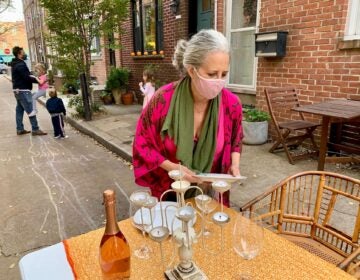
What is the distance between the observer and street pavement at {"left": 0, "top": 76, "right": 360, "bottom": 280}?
2.98m

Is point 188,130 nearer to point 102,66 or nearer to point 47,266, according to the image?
point 47,266

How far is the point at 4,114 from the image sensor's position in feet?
32.3

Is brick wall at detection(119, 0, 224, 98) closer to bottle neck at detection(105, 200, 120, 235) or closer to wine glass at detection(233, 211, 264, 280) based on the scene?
wine glass at detection(233, 211, 264, 280)

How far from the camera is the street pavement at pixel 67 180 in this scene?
117 inches

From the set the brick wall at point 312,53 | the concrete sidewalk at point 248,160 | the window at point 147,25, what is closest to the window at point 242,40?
the brick wall at point 312,53

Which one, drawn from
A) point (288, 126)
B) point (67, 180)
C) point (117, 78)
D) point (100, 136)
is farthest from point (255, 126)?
point (117, 78)

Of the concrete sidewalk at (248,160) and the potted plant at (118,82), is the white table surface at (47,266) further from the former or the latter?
the potted plant at (118,82)

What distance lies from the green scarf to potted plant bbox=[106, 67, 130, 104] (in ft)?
26.0

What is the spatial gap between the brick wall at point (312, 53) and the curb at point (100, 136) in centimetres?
272

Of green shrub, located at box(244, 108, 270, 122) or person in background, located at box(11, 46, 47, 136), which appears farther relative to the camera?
person in background, located at box(11, 46, 47, 136)

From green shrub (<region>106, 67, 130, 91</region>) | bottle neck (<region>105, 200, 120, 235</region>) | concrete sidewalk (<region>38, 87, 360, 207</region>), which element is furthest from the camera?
green shrub (<region>106, 67, 130, 91</region>)

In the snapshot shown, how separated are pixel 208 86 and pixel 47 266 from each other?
46.3 inches

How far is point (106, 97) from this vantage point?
32.3ft

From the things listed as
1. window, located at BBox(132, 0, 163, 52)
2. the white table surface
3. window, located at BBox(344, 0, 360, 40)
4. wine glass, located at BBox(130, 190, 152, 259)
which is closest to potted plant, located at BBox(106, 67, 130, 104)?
window, located at BBox(132, 0, 163, 52)
